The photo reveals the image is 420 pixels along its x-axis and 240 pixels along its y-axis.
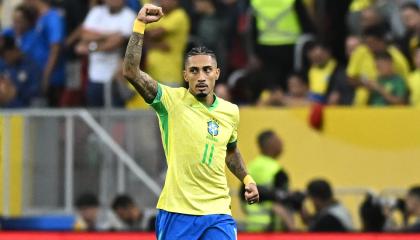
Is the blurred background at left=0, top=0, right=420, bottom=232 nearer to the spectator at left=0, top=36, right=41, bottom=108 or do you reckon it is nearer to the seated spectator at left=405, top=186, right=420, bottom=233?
the spectator at left=0, top=36, right=41, bottom=108

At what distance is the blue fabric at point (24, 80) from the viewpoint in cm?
1792

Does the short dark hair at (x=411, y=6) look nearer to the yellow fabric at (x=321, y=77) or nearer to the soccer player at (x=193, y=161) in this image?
the yellow fabric at (x=321, y=77)

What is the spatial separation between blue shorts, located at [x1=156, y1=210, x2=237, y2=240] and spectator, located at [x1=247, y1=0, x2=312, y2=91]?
6919mm

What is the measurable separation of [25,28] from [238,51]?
276cm

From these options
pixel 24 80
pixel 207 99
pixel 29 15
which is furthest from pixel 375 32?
pixel 207 99

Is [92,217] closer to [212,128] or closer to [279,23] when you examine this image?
[279,23]

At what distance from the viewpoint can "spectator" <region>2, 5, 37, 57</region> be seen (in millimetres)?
18328

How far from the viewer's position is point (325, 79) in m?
17.0

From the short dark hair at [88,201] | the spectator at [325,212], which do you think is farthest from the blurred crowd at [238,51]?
the spectator at [325,212]

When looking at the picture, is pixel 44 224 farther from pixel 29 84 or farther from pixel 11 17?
pixel 11 17

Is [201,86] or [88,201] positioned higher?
[201,86]

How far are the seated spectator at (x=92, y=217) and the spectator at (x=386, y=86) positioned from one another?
3348mm

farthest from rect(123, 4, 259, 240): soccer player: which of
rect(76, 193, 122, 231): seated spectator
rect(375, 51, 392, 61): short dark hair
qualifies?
rect(375, 51, 392, 61): short dark hair

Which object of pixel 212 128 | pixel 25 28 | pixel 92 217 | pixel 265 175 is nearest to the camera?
pixel 212 128
